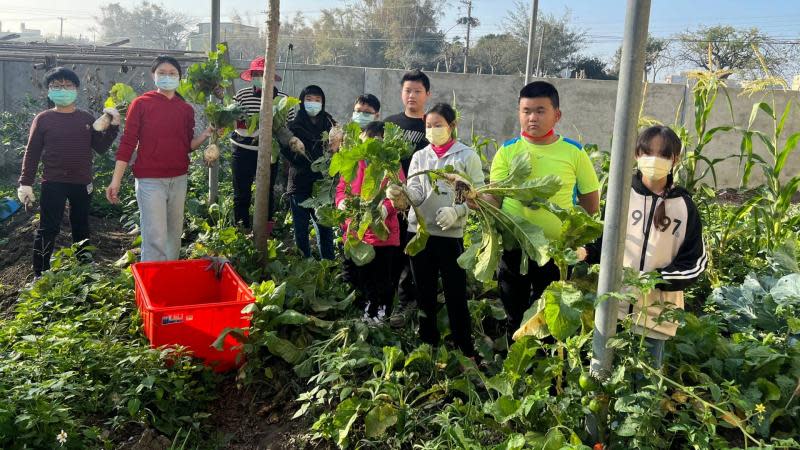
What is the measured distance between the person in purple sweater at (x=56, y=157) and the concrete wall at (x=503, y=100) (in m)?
5.97

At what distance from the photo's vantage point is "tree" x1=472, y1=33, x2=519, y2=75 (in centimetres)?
3453

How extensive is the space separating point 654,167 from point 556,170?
550 millimetres

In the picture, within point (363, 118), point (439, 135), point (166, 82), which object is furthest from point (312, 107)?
point (439, 135)

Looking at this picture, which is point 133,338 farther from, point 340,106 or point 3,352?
point 340,106

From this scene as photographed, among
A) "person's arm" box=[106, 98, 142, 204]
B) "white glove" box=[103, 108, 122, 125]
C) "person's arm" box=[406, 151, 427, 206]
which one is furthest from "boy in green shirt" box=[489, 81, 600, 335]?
"white glove" box=[103, 108, 122, 125]

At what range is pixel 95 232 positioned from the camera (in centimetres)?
643

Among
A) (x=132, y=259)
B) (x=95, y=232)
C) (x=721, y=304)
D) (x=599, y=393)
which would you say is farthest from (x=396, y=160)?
(x=95, y=232)

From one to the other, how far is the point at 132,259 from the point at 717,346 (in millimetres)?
4050

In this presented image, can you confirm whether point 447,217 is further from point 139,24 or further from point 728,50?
point 139,24

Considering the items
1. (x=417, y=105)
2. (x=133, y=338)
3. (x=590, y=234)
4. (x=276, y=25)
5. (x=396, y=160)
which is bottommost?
(x=133, y=338)

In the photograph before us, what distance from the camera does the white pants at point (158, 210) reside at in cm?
475

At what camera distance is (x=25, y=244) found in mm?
6086

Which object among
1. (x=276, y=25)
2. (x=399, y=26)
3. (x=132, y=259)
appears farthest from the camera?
(x=399, y=26)

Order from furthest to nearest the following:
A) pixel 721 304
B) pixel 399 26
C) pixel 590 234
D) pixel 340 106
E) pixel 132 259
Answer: pixel 399 26
pixel 340 106
pixel 132 259
pixel 721 304
pixel 590 234
